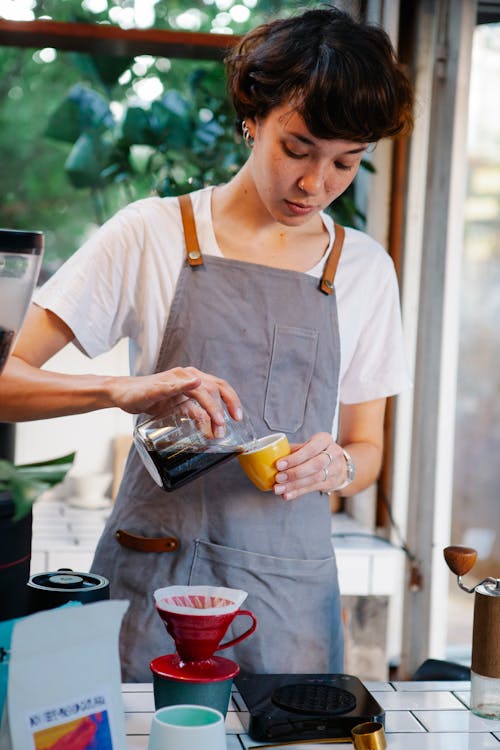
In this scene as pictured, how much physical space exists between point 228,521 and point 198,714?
616mm

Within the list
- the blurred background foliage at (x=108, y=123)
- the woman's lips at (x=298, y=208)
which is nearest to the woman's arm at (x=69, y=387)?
the woman's lips at (x=298, y=208)

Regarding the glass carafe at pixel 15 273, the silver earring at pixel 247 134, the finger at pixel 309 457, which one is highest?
the silver earring at pixel 247 134

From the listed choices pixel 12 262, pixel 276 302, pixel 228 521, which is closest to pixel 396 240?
pixel 276 302

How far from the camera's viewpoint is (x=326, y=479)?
1607 millimetres

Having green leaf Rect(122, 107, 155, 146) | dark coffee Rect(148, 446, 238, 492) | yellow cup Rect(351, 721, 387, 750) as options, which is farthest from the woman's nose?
green leaf Rect(122, 107, 155, 146)

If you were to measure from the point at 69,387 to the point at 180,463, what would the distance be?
0.23 metres

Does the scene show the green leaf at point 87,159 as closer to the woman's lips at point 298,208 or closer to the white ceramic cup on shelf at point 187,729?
the woman's lips at point 298,208

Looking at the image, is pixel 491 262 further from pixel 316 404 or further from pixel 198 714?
pixel 198 714

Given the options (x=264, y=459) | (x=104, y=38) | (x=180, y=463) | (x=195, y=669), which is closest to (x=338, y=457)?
(x=264, y=459)

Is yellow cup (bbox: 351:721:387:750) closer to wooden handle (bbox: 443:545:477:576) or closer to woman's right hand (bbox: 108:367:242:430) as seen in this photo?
wooden handle (bbox: 443:545:477:576)

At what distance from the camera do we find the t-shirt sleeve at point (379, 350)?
5.97 ft

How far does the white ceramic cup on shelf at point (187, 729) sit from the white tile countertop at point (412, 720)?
16 centimetres

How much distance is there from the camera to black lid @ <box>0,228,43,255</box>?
0.89m

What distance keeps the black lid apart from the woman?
1.78 feet
